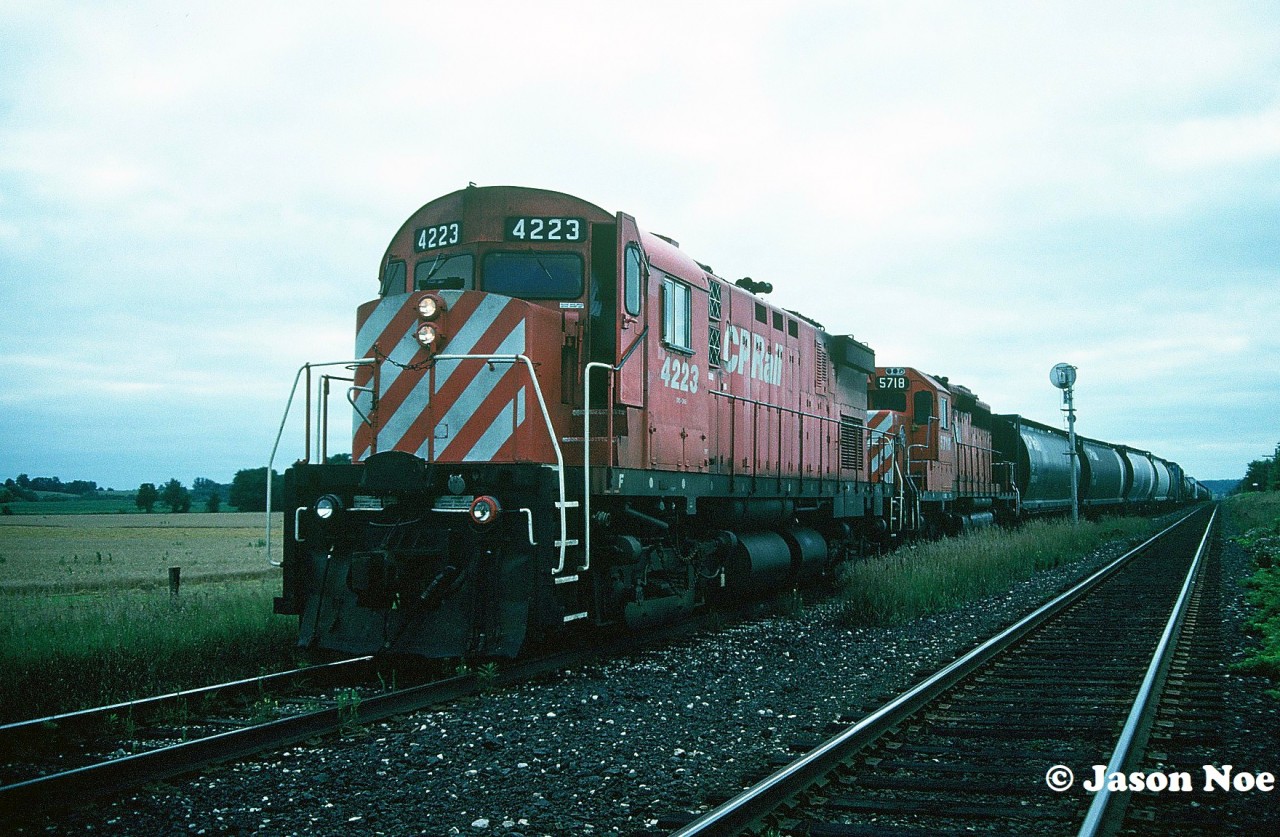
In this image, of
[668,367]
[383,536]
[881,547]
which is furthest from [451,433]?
[881,547]

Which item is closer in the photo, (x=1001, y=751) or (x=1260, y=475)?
(x=1001, y=751)

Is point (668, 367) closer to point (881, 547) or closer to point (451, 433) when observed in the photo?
point (451, 433)

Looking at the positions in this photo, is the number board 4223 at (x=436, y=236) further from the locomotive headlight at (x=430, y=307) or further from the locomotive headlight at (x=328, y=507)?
the locomotive headlight at (x=328, y=507)

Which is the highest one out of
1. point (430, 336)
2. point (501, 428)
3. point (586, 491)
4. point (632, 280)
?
point (632, 280)

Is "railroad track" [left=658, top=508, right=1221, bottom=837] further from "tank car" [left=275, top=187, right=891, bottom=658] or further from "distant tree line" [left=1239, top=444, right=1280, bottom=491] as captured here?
"distant tree line" [left=1239, top=444, right=1280, bottom=491]

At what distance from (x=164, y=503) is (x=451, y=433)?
62508mm

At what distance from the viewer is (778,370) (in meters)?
11.8

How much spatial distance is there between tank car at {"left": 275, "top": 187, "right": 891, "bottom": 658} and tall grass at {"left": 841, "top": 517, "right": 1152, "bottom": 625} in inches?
56.8

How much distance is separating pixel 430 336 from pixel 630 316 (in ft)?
5.21

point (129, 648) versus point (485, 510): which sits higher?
point (485, 510)

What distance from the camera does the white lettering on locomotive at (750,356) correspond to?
10250 mm

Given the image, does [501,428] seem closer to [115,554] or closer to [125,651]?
[125,651]

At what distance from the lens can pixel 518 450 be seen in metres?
7.21

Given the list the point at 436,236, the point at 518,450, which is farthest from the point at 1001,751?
the point at 436,236
